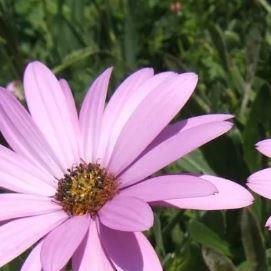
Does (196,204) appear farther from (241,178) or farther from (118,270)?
(241,178)

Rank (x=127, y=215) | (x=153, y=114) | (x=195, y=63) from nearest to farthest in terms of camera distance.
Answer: (x=127, y=215)
(x=153, y=114)
(x=195, y=63)

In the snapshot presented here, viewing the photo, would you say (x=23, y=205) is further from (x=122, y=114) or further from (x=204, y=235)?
(x=204, y=235)

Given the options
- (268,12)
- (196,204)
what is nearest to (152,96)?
(196,204)

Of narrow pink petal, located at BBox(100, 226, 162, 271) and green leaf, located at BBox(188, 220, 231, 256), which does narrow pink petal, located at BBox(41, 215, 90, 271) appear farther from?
green leaf, located at BBox(188, 220, 231, 256)

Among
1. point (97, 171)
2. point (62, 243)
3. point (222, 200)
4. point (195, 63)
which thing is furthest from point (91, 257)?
point (195, 63)

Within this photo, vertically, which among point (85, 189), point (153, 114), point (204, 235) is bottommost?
point (204, 235)

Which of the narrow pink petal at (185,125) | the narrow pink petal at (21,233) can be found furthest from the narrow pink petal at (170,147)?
the narrow pink petal at (21,233)

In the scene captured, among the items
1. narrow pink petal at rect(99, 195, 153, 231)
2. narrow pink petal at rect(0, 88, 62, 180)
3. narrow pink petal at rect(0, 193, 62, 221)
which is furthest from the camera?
narrow pink petal at rect(0, 88, 62, 180)

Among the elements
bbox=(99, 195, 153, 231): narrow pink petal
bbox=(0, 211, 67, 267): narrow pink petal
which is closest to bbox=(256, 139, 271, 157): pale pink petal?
bbox=(99, 195, 153, 231): narrow pink petal

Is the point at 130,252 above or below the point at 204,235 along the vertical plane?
above

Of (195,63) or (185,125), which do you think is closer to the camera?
(185,125)
